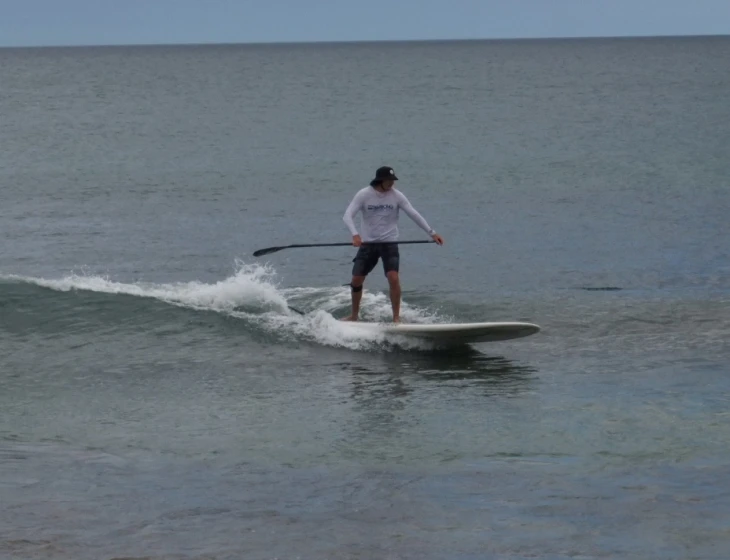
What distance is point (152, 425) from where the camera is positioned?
39.9 ft

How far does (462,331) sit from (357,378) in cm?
160

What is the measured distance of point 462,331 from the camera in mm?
14891

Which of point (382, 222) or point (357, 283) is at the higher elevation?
point (382, 222)

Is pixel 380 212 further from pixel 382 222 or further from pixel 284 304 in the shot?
pixel 284 304

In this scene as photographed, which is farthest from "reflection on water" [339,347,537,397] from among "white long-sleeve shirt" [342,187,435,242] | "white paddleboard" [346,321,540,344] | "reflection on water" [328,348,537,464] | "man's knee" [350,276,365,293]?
"white long-sleeve shirt" [342,187,435,242]

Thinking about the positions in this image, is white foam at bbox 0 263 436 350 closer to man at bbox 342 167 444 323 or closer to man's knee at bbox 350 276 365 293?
man's knee at bbox 350 276 365 293

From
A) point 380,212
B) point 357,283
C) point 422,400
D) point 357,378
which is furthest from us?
point 357,283

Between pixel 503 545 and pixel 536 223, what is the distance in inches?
807

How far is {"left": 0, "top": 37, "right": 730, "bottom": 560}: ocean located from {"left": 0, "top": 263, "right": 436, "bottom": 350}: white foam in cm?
5

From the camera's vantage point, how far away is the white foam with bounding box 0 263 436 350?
1547cm

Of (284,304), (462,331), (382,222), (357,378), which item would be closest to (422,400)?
(357,378)

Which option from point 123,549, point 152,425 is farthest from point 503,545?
point 152,425

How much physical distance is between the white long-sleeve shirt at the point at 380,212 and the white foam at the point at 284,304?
1.17 meters

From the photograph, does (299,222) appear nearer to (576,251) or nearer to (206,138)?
(576,251)
